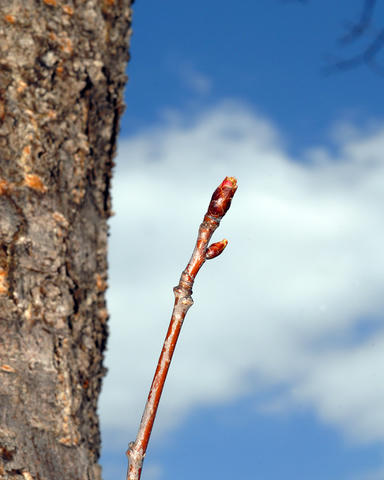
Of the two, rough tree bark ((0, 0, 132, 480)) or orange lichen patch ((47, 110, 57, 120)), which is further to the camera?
orange lichen patch ((47, 110, 57, 120))

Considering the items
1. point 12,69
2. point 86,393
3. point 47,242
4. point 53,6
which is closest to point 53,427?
point 86,393

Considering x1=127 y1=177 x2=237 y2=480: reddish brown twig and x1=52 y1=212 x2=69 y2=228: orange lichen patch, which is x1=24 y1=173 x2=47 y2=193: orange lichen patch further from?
x1=127 y1=177 x2=237 y2=480: reddish brown twig

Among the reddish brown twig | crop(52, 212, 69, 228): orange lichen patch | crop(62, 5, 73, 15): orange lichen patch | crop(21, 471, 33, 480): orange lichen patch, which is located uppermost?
crop(62, 5, 73, 15): orange lichen patch

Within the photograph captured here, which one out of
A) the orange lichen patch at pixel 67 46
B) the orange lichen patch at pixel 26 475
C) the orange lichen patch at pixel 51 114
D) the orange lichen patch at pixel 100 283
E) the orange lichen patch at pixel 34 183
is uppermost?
the orange lichen patch at pixel 67 46

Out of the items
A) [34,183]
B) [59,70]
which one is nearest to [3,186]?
[34,183]

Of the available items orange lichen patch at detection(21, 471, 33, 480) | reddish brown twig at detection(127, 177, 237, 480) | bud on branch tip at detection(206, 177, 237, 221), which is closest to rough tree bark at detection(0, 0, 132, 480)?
orange lichen patch at detection(21, 471, 33, 480)

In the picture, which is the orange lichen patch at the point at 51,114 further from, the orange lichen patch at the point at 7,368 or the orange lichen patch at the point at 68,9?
the orange lichen patch at the point at 7,368

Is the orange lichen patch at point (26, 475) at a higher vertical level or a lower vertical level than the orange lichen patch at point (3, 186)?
lower

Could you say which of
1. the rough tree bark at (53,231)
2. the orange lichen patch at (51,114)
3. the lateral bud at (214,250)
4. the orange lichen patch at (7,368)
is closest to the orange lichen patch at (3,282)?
the rough tree bark at (53,231)
